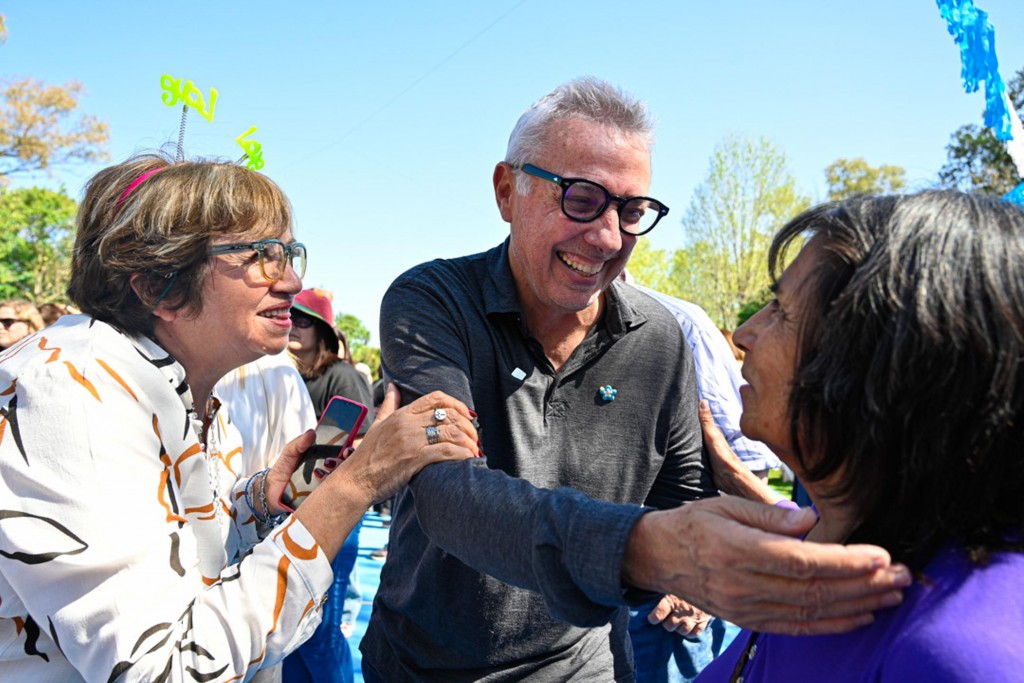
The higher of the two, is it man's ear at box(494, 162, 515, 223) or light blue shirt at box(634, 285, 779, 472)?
man's ear at box(494, 162, 515, 223)

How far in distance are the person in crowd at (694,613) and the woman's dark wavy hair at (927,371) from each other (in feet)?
4.88

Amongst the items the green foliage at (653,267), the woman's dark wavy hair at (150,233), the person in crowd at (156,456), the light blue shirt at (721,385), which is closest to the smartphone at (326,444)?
the person in crowd at (156,456)

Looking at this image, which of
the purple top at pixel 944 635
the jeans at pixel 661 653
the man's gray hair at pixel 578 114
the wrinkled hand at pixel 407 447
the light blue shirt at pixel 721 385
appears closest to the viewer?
the purple top at pixel 944 635

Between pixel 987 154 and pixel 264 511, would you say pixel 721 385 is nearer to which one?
pixel 264 511

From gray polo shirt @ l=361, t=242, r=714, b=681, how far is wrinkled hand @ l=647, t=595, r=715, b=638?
0.88 meters

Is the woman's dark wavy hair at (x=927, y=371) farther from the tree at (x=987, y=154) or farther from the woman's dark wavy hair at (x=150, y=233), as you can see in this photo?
the tree at (x=987, y=154)

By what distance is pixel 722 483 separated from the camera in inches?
98.5

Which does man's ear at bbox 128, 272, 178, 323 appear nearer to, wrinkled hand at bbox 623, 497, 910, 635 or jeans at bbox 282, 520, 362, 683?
wrinkled hand at bbox 623, 497, 910, 635

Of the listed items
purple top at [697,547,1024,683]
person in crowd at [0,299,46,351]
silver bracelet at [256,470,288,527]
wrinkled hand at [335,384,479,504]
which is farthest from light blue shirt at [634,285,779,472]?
person in crowd at [0,299,46,351]

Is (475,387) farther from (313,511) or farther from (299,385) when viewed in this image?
(299,385)

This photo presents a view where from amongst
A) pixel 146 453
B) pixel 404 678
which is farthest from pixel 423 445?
pixel 404 678

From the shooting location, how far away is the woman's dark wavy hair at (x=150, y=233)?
2.07 meters

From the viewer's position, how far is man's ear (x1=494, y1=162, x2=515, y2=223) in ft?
8.09

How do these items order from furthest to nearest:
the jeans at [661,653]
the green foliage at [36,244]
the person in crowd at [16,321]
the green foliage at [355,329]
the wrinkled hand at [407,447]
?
the green foliage at [355,329], the green foliage at [36,244], the person in crowd at [16,321], the jeans at [661,653], the wrinkled hand at [407,447]
